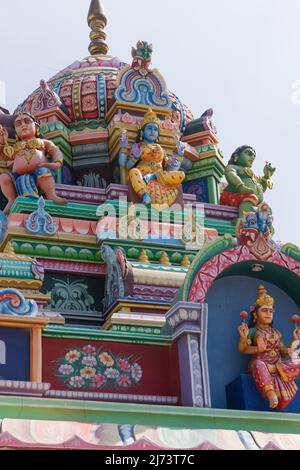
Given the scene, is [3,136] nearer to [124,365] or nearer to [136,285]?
[136,285]

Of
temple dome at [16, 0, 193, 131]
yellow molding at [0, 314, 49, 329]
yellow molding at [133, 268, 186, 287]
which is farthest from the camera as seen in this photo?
temple dome at [16, 0, 193, 131]

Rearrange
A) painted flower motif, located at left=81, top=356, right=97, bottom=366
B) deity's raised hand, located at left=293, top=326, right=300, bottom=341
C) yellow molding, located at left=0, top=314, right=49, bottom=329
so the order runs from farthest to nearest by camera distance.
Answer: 1. deity's raised hand, located at left=293, top=326, right=300, bottom=341
2. painted flower motif, located at left=81, top=356, right=97, bottom=366
3. yellow molding, located at left=0, top=314, right=49, bottom=329

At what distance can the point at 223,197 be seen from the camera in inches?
733

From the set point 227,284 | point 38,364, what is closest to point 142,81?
point 227,284

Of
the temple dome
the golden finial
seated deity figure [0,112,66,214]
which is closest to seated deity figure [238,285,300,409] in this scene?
seated deity figure [0,112,66,214]

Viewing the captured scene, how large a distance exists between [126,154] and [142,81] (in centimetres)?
176

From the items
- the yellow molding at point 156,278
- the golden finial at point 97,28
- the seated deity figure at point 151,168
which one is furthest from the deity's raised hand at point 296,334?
the golden finial at point 97,28

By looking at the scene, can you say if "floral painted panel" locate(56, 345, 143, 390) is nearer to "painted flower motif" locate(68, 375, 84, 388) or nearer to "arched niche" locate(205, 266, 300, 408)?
"painted flower motif" locate(68, 375, 84, 388)

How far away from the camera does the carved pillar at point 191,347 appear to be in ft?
36.6

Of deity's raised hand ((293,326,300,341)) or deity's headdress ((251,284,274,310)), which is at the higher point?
deity's headdress ((251,284,274,310))

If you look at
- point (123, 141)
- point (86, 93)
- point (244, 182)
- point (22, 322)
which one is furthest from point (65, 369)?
point (86, 93)

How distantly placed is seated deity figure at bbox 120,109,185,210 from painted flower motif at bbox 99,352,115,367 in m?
5.21

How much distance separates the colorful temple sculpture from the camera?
33.2 ft
